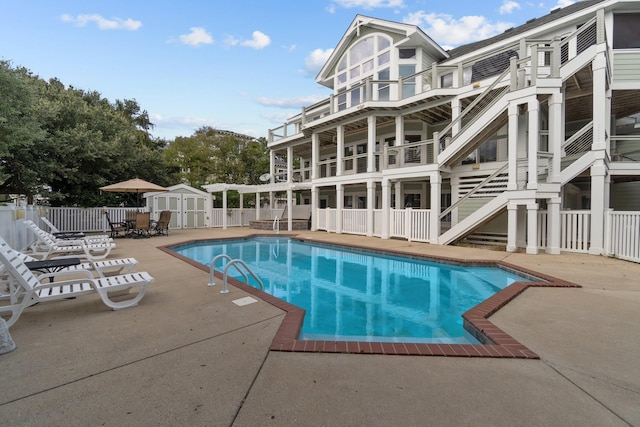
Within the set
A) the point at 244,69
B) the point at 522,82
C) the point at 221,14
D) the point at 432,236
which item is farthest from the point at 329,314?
the point at 244,69

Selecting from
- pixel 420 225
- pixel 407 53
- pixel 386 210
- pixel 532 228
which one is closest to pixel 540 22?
pixel 407 53

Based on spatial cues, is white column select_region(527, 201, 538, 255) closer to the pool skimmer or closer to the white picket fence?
the white picket fence

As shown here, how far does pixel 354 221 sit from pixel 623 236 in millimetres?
9086

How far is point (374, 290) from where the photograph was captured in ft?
20.6

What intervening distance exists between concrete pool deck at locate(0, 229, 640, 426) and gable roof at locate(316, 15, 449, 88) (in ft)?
44.7

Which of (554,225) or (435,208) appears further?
(435,208)

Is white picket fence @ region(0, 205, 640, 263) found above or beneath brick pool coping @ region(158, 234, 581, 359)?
above

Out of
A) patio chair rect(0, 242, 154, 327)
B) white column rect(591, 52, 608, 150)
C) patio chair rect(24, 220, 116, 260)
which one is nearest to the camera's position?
patio chair rect(0, 242, 154, 327)

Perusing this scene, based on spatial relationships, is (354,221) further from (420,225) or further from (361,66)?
(361,66)

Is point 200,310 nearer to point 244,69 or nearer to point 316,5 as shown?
point 316,5

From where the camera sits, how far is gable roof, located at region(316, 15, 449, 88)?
13499 millimetres

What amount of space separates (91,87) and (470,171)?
75.3ft

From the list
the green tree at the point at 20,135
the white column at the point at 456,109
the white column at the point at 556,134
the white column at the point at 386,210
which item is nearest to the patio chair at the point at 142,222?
the green tree at the point at 20,135

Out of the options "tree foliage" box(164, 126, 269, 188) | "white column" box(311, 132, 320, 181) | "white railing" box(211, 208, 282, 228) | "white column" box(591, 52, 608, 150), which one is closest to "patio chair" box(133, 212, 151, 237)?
"white railing" box(211, 208, 282, 228)
